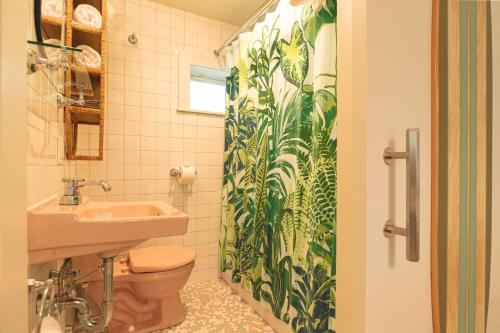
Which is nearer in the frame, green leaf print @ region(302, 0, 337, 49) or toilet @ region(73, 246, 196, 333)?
green leaf print @ region(302, 0, 337, 49)

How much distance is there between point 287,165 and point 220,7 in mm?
1532

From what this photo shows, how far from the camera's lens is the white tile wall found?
6.14ft

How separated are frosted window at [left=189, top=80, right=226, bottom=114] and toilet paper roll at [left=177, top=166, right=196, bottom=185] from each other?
0.56 m

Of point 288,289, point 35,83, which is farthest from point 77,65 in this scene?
point 288,289

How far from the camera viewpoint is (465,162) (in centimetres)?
75

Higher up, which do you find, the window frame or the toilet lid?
the window frame

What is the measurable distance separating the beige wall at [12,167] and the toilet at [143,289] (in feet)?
4.04

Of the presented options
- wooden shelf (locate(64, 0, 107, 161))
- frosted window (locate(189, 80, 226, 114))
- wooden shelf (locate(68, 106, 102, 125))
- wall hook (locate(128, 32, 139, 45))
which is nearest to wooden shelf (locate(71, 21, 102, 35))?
wooden shelf (locate(64, 0, 107, 161))

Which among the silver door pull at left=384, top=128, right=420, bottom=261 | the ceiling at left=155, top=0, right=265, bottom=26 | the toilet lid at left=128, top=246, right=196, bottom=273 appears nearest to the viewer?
the silver door pull at left=384, top=128, right=420, bottom=261

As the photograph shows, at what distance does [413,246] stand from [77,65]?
1.47 metres

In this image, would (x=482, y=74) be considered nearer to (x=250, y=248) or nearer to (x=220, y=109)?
(x=250, y=248)

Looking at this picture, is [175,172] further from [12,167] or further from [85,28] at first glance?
[12,167]

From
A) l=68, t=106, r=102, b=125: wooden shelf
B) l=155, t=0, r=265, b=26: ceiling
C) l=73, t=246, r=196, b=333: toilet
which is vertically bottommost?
l=73, t=246, r=196, b=333: toilet

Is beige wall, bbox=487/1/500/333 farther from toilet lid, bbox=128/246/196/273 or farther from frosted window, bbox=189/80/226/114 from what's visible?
frosted window, bbox=189/80/226/114
